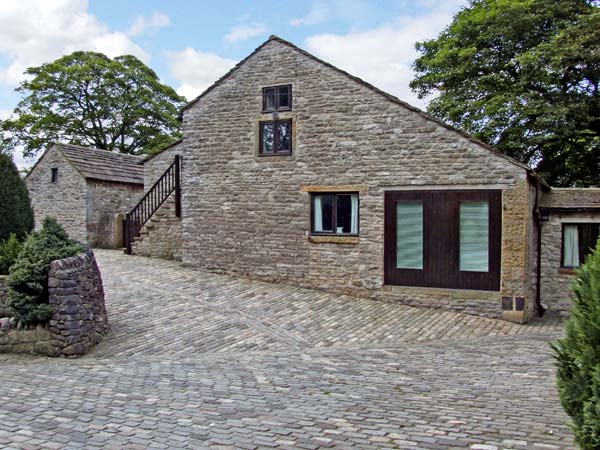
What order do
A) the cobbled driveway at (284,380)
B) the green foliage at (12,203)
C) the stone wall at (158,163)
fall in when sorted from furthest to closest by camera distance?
1. the stone wall at (158,163)
2. the green foliage at (12,203)
3. the cobbled driveway at (284,380)

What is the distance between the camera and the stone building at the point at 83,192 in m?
23.2

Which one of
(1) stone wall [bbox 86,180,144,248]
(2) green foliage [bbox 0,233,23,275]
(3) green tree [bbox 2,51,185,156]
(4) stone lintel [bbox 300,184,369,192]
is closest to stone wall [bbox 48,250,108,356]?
(2) green foliage [bbox 0,233,23,275]

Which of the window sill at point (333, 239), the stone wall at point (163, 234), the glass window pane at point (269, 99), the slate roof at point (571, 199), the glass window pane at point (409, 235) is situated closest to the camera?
the glass window pane at point (409, 235)

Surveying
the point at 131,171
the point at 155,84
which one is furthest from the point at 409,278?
the point at 155,84

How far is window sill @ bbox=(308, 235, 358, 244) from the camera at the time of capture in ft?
47.9

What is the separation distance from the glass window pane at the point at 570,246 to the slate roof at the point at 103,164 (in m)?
18.4

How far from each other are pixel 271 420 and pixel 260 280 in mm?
10049

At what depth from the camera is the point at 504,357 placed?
9.21 metres

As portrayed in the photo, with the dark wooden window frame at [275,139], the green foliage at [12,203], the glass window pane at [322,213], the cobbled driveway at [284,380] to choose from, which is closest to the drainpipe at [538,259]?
the cobbled driveway at [284,380]

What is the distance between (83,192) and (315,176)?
12.9 m

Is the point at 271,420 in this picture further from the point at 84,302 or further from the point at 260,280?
the point at 260,280

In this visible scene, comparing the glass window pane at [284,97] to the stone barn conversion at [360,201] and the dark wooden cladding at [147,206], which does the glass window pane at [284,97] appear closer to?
the stone barn conversion at [360,201]

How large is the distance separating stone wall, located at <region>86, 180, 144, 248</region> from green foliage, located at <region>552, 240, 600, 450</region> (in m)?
21.9

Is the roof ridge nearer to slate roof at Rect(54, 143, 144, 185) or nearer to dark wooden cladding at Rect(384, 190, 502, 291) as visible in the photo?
dark wooden cladding at Rect(384, 190, 502, 291)
